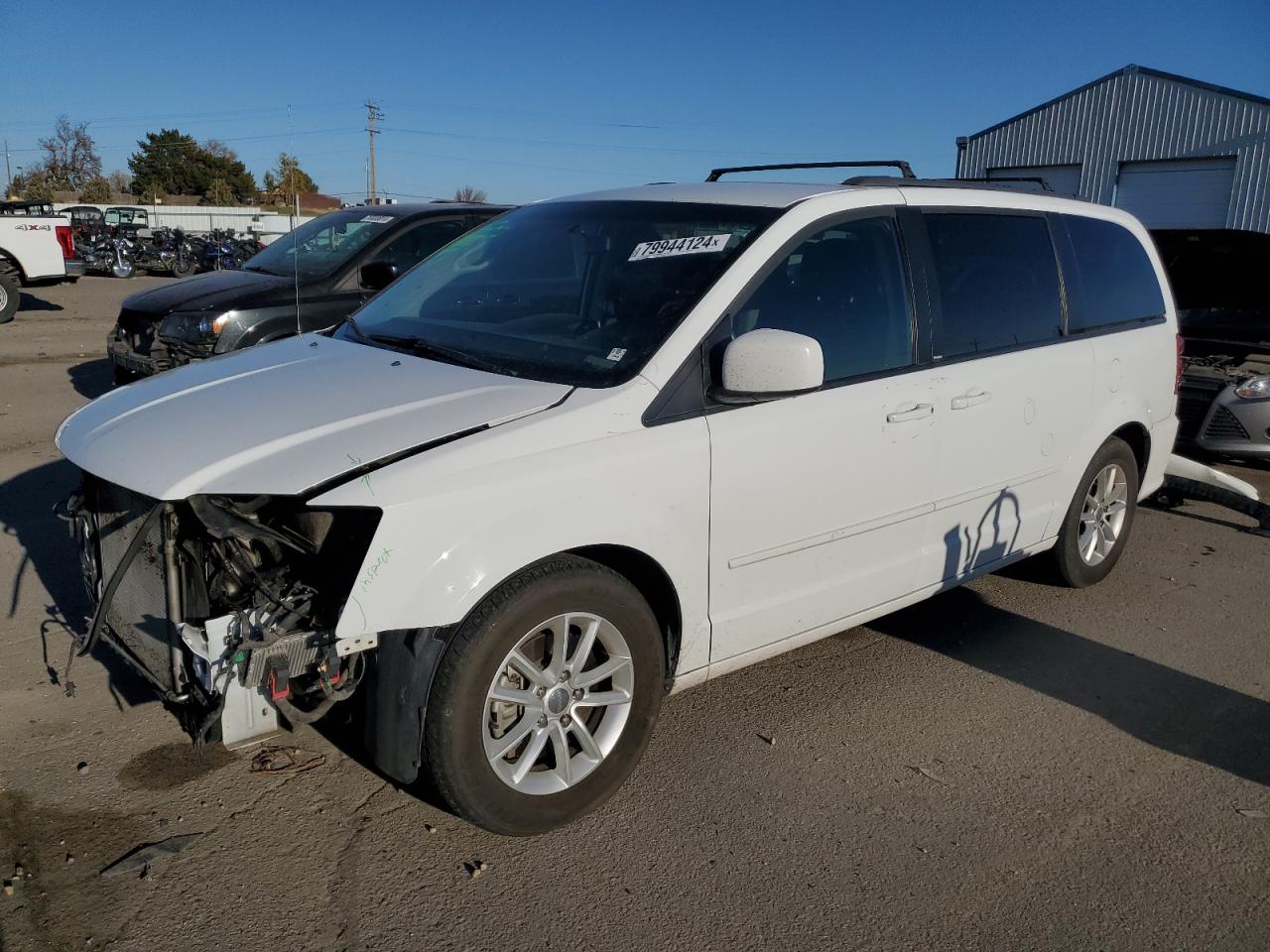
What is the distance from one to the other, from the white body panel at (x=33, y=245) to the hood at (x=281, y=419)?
14815mm

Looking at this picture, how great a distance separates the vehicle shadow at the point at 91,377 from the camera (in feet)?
31.5

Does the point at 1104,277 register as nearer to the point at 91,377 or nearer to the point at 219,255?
the point at 91,377

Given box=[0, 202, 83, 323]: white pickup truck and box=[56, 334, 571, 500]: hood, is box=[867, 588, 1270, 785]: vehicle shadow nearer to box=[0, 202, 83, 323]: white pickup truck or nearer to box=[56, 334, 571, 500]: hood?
box=[56, 334, 571, 500]: hood

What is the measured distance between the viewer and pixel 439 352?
3629mm

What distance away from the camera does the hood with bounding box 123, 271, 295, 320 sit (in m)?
7.58

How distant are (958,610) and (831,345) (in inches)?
77.4

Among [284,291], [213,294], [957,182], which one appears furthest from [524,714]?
[213,294]

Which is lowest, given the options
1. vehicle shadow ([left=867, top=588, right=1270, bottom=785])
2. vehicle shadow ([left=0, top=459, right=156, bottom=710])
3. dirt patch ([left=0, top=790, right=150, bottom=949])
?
vehicle shadow ([left=867, top=588, right=1270, bottom=785])

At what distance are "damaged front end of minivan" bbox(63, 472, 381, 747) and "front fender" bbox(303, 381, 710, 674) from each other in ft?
0.36

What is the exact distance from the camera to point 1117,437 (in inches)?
204

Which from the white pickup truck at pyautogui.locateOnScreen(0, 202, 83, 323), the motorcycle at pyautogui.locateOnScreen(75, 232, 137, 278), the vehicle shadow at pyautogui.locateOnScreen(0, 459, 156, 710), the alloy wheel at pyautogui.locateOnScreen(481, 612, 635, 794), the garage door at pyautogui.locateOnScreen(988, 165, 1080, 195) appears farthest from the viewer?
the motorcycle at pyautogui.locateOnScreen(75, 232, 137, 278)

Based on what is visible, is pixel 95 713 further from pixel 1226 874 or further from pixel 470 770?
pixel 1226 874

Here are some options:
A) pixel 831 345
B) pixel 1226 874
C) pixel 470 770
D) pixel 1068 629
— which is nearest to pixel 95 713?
pixel 470 770

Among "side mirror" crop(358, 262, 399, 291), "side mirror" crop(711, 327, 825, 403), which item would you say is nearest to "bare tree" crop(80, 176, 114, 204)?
"side mirror" crop(358, 262, 399, 291)
